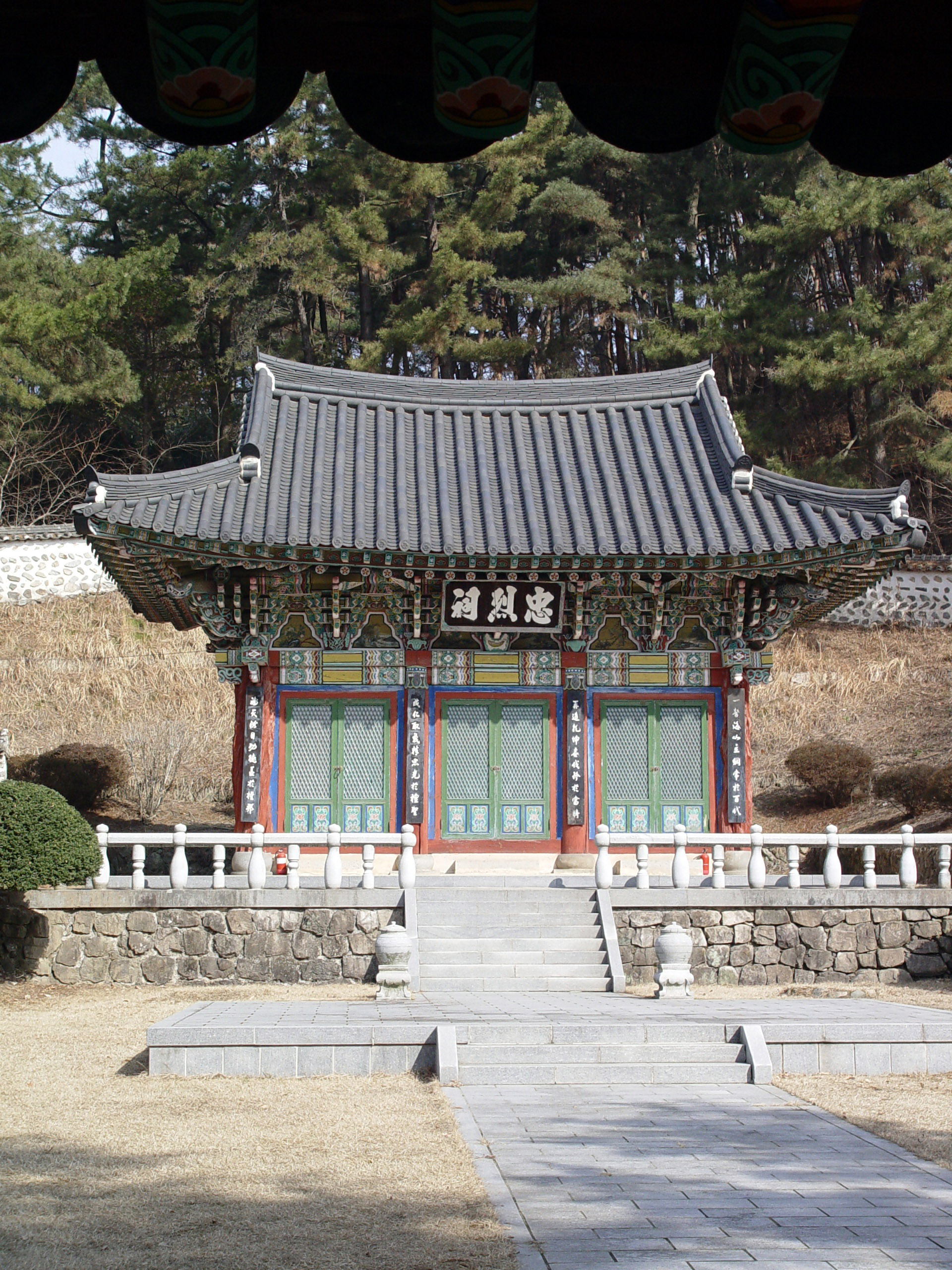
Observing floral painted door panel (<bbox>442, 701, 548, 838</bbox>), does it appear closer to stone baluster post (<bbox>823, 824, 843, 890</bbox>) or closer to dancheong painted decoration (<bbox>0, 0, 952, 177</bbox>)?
stone baluster post (<bbox>823, 824, 843, 890</bbox>)

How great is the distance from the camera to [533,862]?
17375 millimetres

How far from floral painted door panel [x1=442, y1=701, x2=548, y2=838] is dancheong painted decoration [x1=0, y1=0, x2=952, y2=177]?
48.8 feet

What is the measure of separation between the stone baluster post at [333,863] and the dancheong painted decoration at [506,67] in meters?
12.4

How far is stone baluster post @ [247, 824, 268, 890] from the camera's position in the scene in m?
14.6

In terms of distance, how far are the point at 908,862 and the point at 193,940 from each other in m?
8.84

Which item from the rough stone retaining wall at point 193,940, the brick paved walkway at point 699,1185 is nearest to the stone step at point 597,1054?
the brick paved walkway at point 699,1185

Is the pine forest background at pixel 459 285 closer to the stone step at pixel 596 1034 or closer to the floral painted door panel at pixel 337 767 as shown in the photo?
the floral painted door panel at pixel 337 767

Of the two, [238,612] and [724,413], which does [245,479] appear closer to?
[238,612]

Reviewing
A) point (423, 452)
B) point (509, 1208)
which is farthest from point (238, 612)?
point (509, 1208)

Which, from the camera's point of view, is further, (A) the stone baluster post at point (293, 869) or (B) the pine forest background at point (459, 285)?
(B) the pine forest background at point (459, 285)

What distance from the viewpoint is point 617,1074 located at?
32.7ft

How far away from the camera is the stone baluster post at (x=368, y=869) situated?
14.7m

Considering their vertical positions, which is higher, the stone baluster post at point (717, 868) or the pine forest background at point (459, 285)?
the pine forest background at point (459, 285)

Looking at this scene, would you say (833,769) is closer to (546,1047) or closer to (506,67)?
(546,1047)
